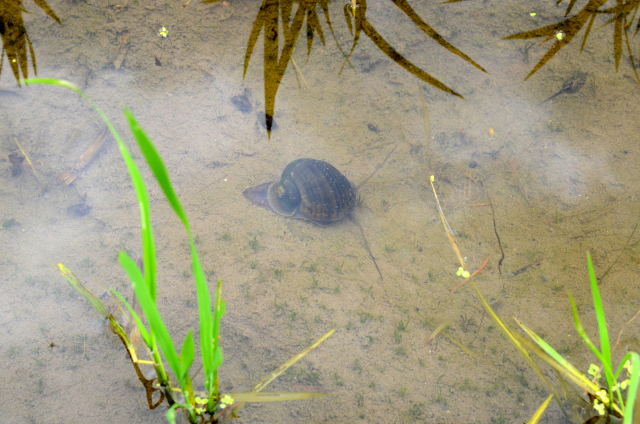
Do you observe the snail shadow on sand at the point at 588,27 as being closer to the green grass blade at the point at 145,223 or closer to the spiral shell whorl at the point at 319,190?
the spiral shell whorl at the point at 319,190

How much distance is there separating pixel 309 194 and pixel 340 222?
0.30 m

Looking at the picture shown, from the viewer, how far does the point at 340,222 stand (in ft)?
9.64

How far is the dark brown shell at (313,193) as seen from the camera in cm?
289

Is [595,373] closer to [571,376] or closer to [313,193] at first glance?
[571,376]

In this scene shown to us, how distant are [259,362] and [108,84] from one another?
255 centimetres

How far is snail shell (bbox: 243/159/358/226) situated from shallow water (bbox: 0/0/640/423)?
85 millimetres

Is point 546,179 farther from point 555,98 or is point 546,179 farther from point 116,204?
point 116,204

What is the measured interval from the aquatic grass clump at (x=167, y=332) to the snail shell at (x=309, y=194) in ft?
3.24

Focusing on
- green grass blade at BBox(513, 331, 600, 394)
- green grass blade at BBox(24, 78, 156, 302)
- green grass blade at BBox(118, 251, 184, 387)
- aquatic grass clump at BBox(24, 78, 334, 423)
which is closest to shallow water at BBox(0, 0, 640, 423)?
aquatic grass clump at BBox(24, 78, 334, 423)

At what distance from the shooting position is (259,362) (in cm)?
221

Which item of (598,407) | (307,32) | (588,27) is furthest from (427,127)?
(598,407)

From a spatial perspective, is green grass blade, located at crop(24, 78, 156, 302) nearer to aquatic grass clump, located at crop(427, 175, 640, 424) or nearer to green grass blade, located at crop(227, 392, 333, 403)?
green grass blade, located at crop(227, 392, 333, 403)

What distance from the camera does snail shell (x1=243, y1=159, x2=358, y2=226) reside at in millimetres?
2887

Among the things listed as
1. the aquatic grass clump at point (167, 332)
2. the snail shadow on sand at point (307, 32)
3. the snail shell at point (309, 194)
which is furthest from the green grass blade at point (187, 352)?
Answer: the snail shadow on sand at point (307, 32)
